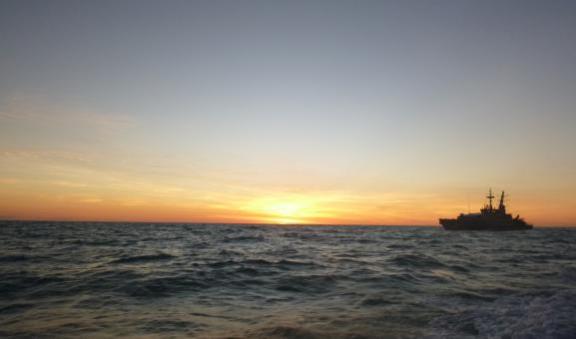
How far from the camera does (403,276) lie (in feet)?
57.4

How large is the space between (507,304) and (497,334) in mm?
3841

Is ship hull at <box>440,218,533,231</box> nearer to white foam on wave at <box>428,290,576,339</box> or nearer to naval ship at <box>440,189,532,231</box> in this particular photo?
naval ship at <box>440,189,532,231</box>

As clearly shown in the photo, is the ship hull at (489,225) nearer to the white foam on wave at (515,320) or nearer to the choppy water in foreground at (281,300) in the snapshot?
the choppy water in foreground at (281,300)

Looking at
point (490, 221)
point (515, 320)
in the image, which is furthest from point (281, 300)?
point (490, 221)

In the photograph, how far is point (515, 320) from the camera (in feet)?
29.8

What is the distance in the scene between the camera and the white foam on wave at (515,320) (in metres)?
7.95

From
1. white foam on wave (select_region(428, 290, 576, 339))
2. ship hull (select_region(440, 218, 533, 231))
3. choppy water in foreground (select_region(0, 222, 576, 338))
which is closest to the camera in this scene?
white foam on wave (select_region(428, 290, 576, 339))

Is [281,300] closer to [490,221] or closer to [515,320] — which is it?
[515,320]

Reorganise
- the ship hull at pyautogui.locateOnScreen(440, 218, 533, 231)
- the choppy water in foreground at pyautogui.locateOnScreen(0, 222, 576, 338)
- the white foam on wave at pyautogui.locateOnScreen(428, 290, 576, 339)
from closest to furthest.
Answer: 1. the white foam on wave at pyautogui.locateOnScreen(428, 290, 576, 339)
2. the choppy water in foreground at pyautogui.locateOnScreen(0, 222, 576, 338)
3. the ship hull at pyautogui.locateOnScreen(440, 218, 533, 231)

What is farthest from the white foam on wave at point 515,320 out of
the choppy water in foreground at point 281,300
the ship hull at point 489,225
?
the ship hull at point 489,225

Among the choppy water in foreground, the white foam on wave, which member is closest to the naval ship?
the choppy water in foreground

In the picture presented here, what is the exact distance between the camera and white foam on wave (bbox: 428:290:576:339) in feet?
26.1

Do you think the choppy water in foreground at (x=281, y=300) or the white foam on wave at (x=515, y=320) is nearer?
the white foam on wave at (x=515, y=320)

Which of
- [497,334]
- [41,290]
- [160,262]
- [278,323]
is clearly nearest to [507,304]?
[497,334]
